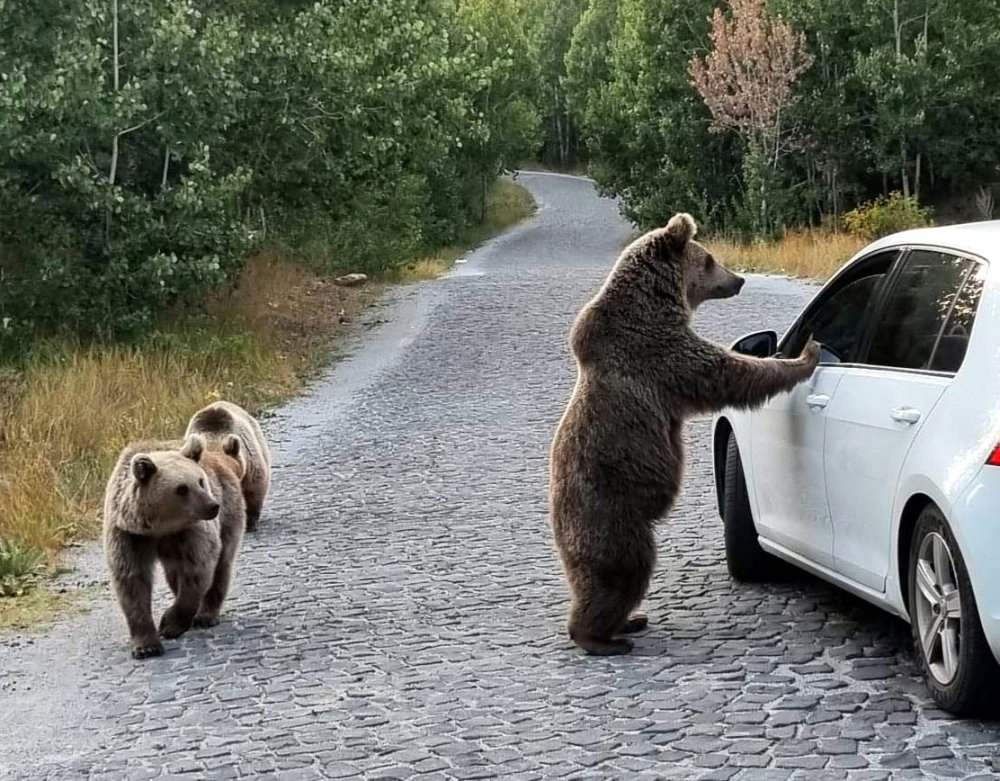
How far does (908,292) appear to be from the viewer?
6.54 metres

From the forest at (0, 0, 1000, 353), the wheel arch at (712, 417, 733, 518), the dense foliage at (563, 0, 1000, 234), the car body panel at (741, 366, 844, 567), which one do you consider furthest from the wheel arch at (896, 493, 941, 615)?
the dense foliage at (563, 0, 1000, 234)

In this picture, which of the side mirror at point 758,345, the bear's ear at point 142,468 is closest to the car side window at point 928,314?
the side mirror at point 758,345

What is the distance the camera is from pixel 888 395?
242 inches

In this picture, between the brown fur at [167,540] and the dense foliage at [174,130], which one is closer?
the brown fur at [167,540]

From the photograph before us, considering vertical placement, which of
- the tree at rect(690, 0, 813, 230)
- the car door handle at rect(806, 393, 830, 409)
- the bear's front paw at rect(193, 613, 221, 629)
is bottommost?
the bear's front paw at rect(193, 613, 221, 629)

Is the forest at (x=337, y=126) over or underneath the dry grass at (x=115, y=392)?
over

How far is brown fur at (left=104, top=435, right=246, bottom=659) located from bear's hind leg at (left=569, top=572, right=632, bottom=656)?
2054 mm

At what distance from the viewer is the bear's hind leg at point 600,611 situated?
6.95 metres

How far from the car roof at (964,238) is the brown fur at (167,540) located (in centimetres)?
371

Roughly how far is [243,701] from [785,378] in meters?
2.91

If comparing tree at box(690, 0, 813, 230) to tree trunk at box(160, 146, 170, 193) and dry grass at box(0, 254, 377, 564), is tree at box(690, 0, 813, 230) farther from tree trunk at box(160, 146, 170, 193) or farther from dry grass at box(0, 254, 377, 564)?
tree trunk at box(160, 146, 170, 193)

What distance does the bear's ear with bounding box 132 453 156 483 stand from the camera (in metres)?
→ 7.80

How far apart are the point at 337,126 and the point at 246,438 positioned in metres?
12.8

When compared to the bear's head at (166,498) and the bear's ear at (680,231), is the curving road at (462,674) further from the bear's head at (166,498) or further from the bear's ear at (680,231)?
the bear's ear at (680,231)
